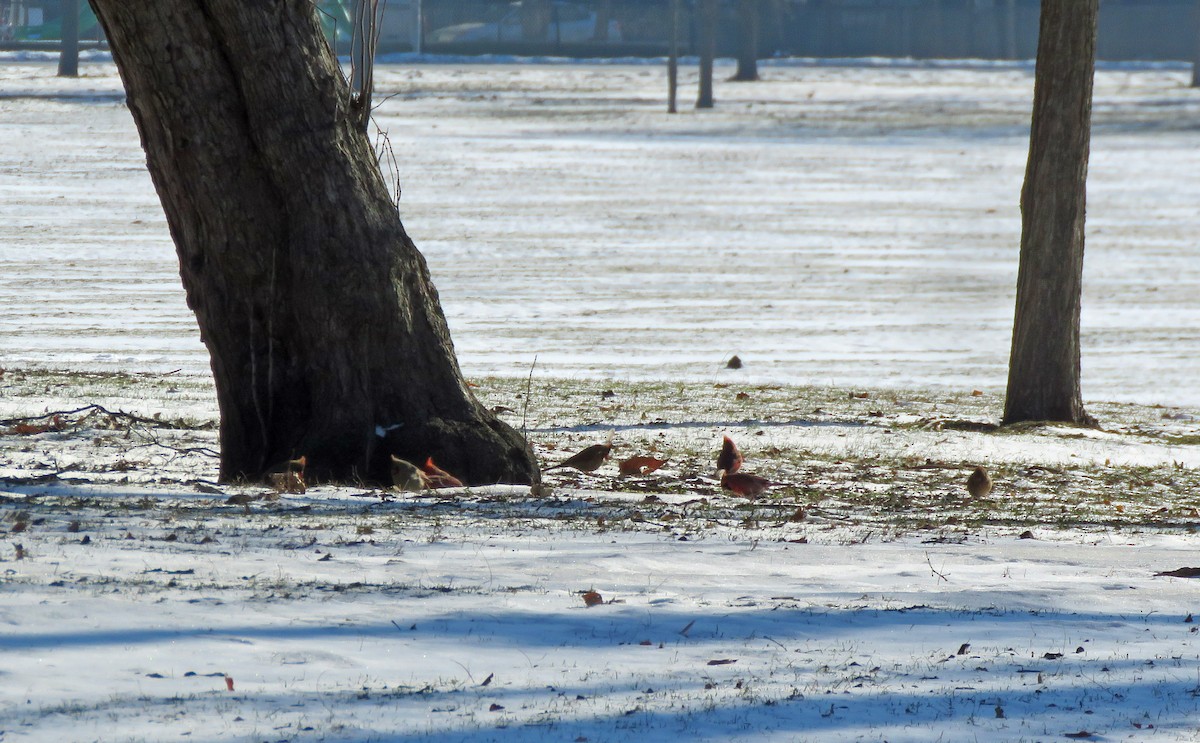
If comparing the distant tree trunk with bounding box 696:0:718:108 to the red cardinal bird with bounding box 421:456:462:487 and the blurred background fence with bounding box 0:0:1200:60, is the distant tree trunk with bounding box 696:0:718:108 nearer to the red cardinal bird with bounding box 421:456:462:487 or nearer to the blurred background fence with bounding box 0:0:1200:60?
the blurred background fence with bounding box 0:0:1200:60

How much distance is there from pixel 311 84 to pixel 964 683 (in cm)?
425

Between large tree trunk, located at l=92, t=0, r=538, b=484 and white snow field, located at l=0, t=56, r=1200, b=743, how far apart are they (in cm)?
49

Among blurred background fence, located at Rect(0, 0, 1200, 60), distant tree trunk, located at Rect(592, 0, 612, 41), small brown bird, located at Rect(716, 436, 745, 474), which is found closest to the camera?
small brown bird, located at Rect(716, 436, 745, 474)

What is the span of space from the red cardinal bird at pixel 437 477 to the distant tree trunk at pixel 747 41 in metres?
41.0

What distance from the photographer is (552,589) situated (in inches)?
189

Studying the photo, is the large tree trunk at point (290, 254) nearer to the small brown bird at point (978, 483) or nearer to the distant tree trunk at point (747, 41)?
the small brown bird at point (978, 483)

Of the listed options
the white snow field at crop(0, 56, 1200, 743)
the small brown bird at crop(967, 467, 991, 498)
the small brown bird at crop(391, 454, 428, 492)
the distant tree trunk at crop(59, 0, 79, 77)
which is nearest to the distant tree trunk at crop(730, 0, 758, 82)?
the distant tree trunk at crop(59, 0, 79, 77)

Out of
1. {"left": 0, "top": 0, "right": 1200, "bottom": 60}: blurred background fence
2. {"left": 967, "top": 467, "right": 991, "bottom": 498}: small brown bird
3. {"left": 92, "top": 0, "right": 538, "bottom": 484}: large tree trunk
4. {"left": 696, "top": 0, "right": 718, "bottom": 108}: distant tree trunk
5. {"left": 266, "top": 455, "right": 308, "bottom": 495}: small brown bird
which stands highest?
{"left": 0, "top": 0, "right": 1200, "bottom": 60}: blurred background fence

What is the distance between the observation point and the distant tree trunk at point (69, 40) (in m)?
37.5

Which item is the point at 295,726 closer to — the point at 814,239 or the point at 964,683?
the point at 964,683

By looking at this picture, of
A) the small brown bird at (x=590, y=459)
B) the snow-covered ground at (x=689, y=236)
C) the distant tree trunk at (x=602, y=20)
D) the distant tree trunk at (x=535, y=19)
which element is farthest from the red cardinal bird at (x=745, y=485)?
the distant tree trunk at (x=602, y=20)

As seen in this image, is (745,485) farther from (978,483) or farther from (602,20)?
(602,20)

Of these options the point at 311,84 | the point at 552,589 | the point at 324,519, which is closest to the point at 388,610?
the point at 552,589

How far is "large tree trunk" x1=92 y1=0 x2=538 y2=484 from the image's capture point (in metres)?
6.65
